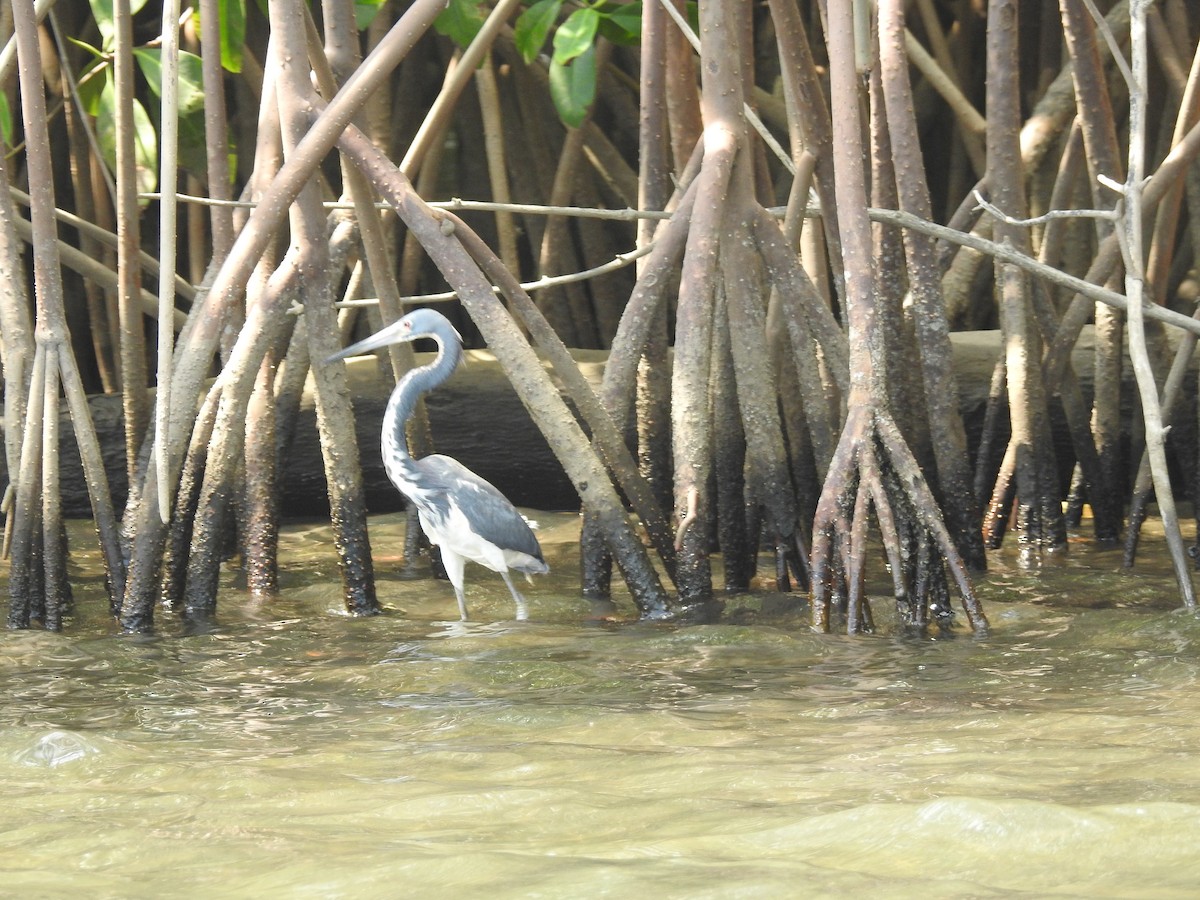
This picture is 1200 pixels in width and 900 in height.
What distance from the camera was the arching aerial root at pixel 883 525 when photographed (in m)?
4.43

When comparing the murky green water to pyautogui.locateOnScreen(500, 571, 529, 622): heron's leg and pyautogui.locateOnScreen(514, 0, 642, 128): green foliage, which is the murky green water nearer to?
pyautogui.locateOnScreen(500, 571, 529, 622): heron's leg

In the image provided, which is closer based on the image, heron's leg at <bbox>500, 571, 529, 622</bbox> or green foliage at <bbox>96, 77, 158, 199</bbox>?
heron's leg at <bbox>500, 571, 529, 622</bbox>

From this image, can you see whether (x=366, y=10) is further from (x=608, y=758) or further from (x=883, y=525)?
(x=608, y=758)

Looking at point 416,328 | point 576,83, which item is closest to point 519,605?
point 416,328

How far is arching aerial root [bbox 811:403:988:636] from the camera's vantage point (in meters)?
4.43

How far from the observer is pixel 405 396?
5.65m

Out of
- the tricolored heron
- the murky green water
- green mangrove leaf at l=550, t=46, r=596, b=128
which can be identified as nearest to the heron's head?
the tricolored heron

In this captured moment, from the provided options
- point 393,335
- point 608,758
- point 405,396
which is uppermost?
point 393,335

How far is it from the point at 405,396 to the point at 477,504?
1.69ft

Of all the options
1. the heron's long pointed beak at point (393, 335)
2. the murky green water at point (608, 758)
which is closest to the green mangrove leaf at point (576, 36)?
the heron's long pointed beak at point (393, 335)

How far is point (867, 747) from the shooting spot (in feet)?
10.9

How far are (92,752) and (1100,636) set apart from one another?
2.86m

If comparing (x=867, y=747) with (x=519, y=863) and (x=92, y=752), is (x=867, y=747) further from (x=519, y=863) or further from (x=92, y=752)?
(x=92, y=752)

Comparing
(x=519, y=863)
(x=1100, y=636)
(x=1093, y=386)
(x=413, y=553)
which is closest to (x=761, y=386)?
(x=1100, y=636)
